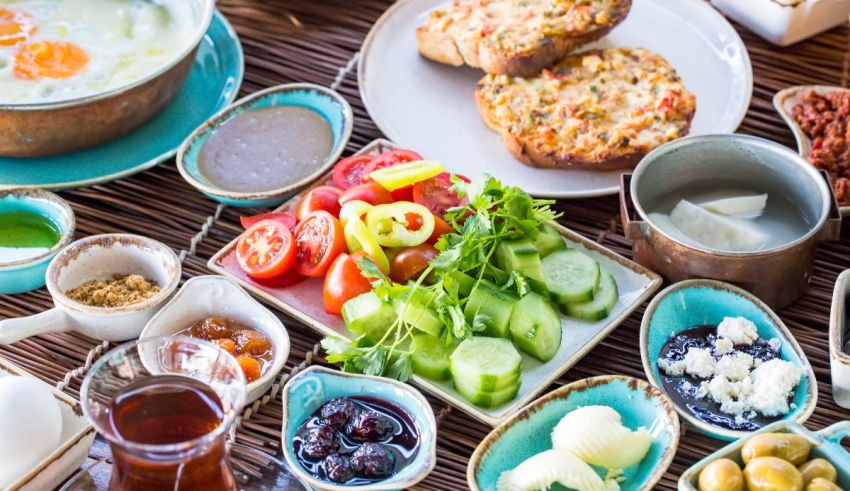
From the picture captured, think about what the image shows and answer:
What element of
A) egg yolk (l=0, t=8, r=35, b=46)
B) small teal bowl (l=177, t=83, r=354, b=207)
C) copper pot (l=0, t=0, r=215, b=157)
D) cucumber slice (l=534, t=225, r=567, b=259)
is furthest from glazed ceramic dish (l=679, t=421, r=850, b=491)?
egg yolk (l=0, t=8, r=35, b=46)

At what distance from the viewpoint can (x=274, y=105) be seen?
12.0 ft

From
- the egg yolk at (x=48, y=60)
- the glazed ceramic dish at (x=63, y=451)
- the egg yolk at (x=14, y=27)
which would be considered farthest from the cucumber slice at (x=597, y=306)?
the egg yolk at (x=14, y=27)

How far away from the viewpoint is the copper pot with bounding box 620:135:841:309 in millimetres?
2859

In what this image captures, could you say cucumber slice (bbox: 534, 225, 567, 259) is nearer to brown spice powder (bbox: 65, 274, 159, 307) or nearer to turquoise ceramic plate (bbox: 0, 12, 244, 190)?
brown spice powder (bbox: 65, 274, 159, 307)

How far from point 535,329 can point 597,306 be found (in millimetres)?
252

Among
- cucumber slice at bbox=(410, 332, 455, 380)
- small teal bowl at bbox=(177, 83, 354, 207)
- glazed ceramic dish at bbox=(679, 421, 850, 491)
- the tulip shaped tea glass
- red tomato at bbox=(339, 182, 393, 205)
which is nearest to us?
the tulip shaped tea glass

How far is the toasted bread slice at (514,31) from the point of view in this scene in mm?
3611

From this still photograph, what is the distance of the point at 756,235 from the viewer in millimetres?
3033

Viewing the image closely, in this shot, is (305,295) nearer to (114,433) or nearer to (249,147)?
(249,147)

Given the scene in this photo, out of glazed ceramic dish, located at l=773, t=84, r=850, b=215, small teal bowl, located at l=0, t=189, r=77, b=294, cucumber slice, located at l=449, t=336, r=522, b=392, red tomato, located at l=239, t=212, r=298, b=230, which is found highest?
glazed ceramic dish, located at l=773, t=84, r=850, b=215

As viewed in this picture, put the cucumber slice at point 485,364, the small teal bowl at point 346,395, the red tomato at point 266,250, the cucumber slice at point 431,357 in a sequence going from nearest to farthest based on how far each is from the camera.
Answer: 1. the small teal bowl at point 346,395
2. the cucumber slice at point 485,364
3. the cucumber slice at point 431,357
4. the red tomato at point 266,250

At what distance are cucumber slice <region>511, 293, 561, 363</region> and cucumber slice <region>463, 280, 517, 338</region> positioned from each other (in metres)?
0.02

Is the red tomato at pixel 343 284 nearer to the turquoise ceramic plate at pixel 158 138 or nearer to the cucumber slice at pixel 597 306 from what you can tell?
the cucumber slice at pixel 597 306

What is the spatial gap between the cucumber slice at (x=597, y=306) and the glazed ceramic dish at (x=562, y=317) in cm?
2
